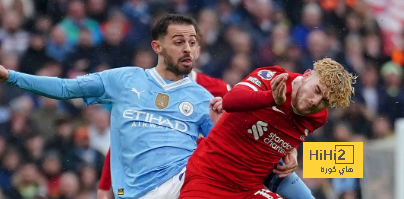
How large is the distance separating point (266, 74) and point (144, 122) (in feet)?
2.83

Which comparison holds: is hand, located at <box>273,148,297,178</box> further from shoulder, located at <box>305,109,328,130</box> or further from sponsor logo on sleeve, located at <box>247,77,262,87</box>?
sponsor logo on sleeve, located at <box>247,77,262,87</box>

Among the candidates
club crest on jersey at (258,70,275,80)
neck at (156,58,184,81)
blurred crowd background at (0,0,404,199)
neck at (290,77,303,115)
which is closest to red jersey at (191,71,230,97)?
blurred crowd background at (0,0,404,199)

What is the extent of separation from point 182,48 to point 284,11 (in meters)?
2.50

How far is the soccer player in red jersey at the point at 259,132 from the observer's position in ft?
11.7

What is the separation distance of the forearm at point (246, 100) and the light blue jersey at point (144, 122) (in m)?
0.73

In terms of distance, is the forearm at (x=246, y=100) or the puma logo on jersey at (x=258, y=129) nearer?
the forearm at (x=246, y=100)

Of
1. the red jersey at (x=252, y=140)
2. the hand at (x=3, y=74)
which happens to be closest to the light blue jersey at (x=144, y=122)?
the red jersey at (x=252, y=140)

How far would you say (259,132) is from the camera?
3760 mm

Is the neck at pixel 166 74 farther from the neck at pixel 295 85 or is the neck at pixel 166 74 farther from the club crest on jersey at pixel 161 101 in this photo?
the neck at pixel 295 85

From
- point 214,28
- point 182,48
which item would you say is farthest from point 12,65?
point 182,48

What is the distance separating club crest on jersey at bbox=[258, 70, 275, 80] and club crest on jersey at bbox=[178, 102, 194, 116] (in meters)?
0.68

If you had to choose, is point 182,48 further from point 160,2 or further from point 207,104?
point 160,2

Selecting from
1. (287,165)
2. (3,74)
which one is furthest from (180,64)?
(3,74)

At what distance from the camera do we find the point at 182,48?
432 centimetres
